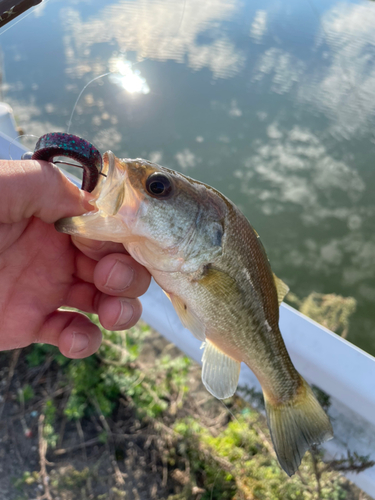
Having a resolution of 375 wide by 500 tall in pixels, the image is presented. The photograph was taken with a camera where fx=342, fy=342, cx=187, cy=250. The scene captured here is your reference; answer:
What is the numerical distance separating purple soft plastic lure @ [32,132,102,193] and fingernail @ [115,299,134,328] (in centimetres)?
59

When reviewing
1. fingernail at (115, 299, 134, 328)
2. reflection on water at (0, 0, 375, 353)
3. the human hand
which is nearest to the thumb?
the human hand

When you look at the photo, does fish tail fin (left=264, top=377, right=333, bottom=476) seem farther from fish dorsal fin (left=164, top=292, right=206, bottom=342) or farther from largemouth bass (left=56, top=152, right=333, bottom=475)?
fish dorsal fin (left=164, top=292, right=206, bottom=342)

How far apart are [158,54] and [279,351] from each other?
245 inches

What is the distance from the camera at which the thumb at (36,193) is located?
4.06 ft

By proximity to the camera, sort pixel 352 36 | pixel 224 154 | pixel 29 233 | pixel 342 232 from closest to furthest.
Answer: pixel 29 233
pixel 342 232
pixel 224 154
pixel 352 36

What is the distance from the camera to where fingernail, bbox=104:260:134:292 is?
4.72 ft

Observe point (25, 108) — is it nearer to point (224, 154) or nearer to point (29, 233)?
point (224, 154)

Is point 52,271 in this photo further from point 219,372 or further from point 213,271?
point 219,372

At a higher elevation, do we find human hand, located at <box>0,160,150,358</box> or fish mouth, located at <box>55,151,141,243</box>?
fish mouth, located at <box>55,151,141,243</box>

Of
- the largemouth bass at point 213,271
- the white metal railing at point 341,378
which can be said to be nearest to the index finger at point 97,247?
the largemouth bass at point 213,271

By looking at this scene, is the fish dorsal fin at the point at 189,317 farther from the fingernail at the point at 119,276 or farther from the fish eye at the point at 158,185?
the fish eye at the point at 158,185

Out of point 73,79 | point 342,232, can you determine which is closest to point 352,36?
point 342,232

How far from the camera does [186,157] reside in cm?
511

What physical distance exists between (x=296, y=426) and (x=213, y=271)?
78 cm
